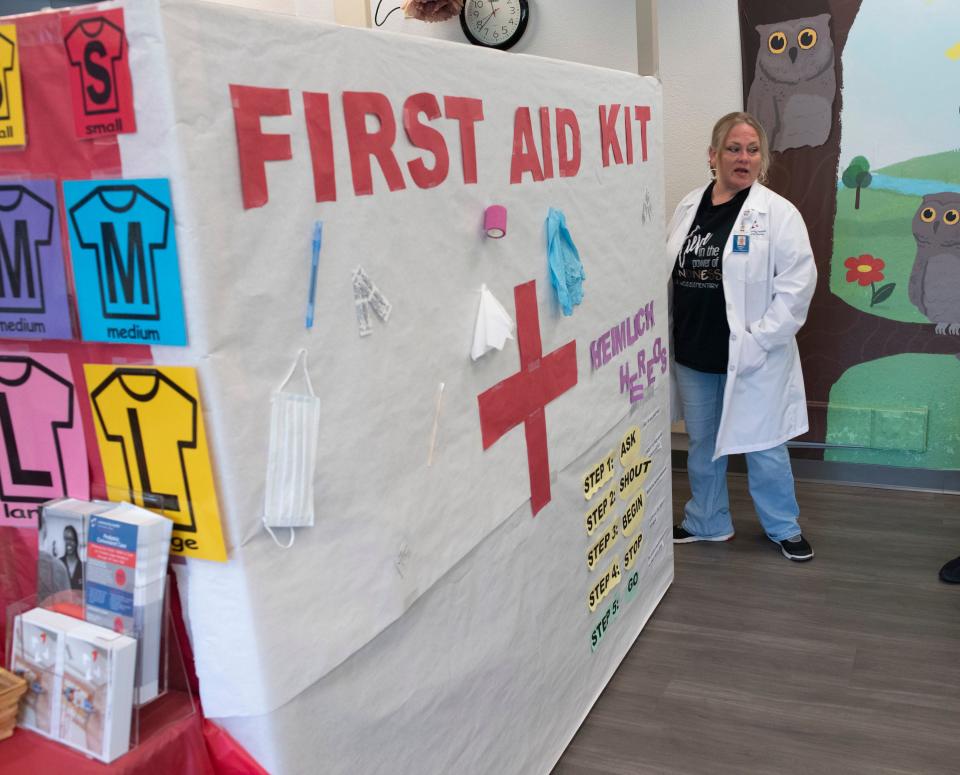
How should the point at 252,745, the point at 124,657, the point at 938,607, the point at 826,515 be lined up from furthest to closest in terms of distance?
the point at 826,515 < the point at 938,607 < the point at 252,745 < the point at 124,657

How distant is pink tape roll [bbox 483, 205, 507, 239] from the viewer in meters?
1.65

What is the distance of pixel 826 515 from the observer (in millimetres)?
3387

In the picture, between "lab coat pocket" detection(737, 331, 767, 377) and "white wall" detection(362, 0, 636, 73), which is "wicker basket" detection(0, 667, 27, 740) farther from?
"white wall" detection(362, 0, 636, 73)

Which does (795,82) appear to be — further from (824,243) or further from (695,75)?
(824,243)

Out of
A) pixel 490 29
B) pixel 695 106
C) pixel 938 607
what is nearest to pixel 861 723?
pixel 938 607

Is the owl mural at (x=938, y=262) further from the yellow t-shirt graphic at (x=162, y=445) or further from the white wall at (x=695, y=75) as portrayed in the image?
the yellow t-shirt graphic at (x=162, y=445)

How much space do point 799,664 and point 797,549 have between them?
2.15ft

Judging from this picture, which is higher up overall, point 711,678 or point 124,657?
point 124,657

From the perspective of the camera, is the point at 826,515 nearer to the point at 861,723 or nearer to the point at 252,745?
the point at 861,723

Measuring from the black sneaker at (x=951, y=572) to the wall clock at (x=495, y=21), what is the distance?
2702mm

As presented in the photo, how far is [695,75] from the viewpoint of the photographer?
3662 millimetres

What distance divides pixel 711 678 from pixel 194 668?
1.62 metres

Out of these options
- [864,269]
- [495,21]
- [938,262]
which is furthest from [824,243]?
[495,21]

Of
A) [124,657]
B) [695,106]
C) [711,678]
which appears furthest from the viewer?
[695,106]
